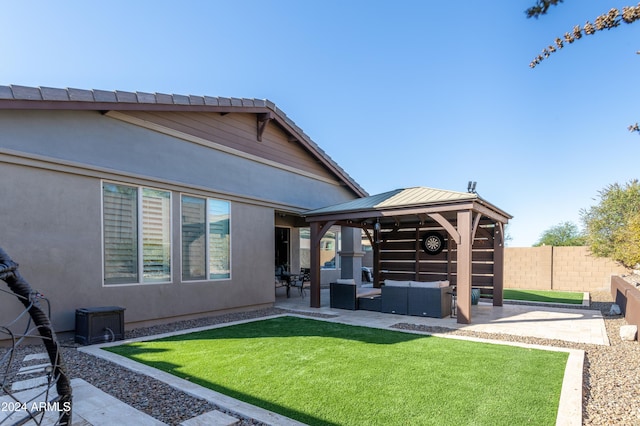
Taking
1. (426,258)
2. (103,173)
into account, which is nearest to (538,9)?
(103,173)

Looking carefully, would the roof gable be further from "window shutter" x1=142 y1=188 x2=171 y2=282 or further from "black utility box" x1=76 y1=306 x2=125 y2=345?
"black utility box" x1=76 y1=306 x2=125 y2=345

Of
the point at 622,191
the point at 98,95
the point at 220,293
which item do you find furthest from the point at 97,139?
the point at 622,191

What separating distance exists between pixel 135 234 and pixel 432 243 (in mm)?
8452

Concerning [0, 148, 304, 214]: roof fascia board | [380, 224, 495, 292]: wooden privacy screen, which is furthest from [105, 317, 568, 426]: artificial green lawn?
[380, 224, 495, 292]: wooden privacy screen

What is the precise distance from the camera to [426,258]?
1158cm

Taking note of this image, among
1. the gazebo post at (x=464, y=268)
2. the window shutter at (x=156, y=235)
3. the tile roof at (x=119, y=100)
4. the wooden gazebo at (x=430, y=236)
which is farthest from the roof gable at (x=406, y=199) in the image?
the window shutter at (x=156, y=235)

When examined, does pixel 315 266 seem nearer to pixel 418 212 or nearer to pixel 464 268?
pixel 418 212

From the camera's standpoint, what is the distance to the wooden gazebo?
24.4 ft

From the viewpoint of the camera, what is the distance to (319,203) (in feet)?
39.7

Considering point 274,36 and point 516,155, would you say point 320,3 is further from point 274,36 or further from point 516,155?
point 516,155

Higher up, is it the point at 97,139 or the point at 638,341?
the point at 97,139

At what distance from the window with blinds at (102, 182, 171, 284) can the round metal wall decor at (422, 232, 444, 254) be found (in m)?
7.70

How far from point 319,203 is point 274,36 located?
536 centimetres

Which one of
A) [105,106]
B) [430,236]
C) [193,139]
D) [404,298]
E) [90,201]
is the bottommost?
[404,298]
